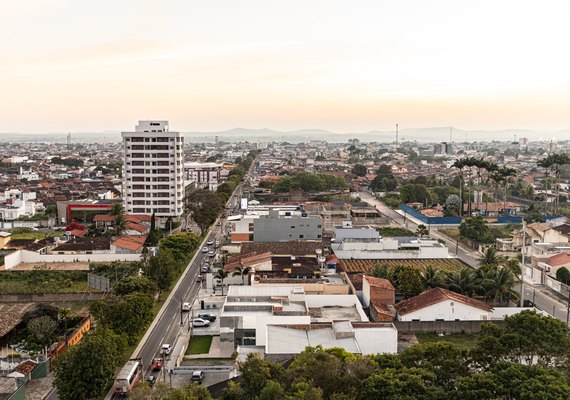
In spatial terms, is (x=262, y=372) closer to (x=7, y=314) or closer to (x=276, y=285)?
(x=276, y=285)

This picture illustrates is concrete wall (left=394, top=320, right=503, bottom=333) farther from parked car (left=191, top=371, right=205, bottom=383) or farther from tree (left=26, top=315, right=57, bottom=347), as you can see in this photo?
tree (left=26, top=315, right=57, bottom=347)

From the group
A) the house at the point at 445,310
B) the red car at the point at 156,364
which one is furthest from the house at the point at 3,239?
the house at the point at 445,310

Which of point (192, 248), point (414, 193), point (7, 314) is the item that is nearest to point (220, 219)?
point (192, 248)

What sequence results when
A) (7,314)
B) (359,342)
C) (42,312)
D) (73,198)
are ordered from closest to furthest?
(359,342) → (42,312) → (7,314) → (73,198)

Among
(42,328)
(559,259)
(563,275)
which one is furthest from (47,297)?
(559,259)

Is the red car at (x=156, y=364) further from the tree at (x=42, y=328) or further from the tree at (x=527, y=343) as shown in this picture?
the tree at (x=527, y=343)

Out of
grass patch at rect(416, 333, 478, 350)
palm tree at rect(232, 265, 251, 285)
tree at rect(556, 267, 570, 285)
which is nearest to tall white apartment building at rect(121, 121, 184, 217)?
palm tree at rect(232, 265, 251, 285)
